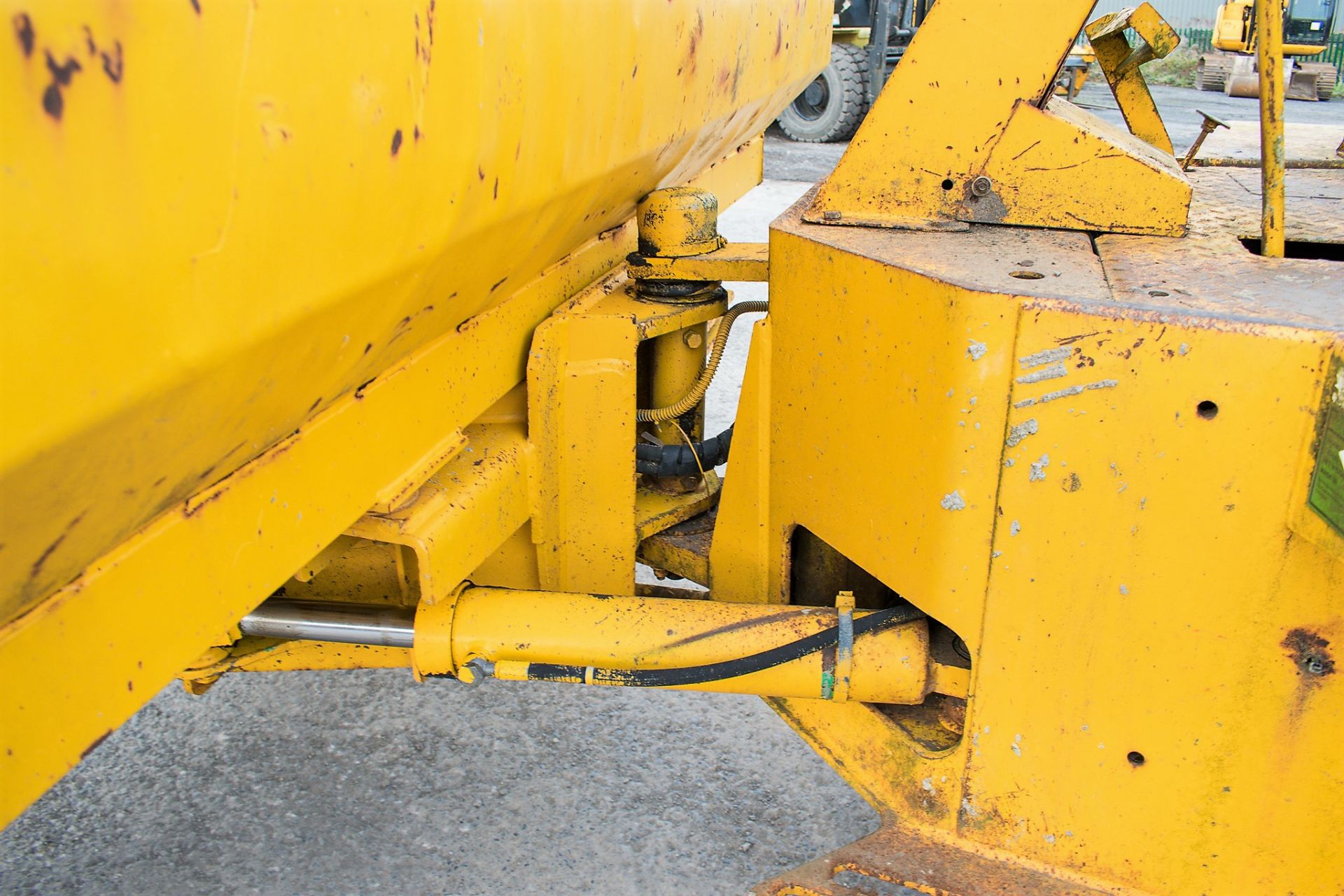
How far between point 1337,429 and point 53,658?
1203 mm

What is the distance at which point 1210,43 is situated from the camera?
19.2 m

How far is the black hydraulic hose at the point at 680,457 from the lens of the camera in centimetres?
208

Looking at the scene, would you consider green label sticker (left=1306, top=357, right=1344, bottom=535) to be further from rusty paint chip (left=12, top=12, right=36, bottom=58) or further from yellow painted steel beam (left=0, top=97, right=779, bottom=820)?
rusty paint chip (left=12, top=12, right=36, bottom=58)

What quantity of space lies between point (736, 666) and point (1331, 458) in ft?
2.57

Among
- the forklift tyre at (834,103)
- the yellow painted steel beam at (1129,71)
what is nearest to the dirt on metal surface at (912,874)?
the yellow painted steel beam at (1129,71)

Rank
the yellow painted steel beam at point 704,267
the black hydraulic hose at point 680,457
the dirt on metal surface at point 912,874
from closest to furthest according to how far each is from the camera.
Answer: the dirt on metal surface at point 912,874, the yellow painted steel beam at point 704,267, the black hydraulic hose at point 680,457

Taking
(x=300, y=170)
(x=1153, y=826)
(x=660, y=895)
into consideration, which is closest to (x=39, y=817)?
(x=660, y=895)

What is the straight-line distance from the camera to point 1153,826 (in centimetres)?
133

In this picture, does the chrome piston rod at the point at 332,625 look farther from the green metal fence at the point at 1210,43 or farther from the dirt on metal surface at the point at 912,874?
the green metal fence at the point at 1210,43

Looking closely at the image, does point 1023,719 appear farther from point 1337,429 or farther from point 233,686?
point 233,686

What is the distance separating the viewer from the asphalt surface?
1.95 metres

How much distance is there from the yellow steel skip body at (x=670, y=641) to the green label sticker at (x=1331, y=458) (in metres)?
0.55

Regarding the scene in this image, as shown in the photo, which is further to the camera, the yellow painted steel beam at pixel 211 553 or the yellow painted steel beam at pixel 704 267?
the yellow painted steel beam at pixel 704 267

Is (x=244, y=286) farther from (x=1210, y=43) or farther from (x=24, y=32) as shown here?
(x=1210, y=43)
